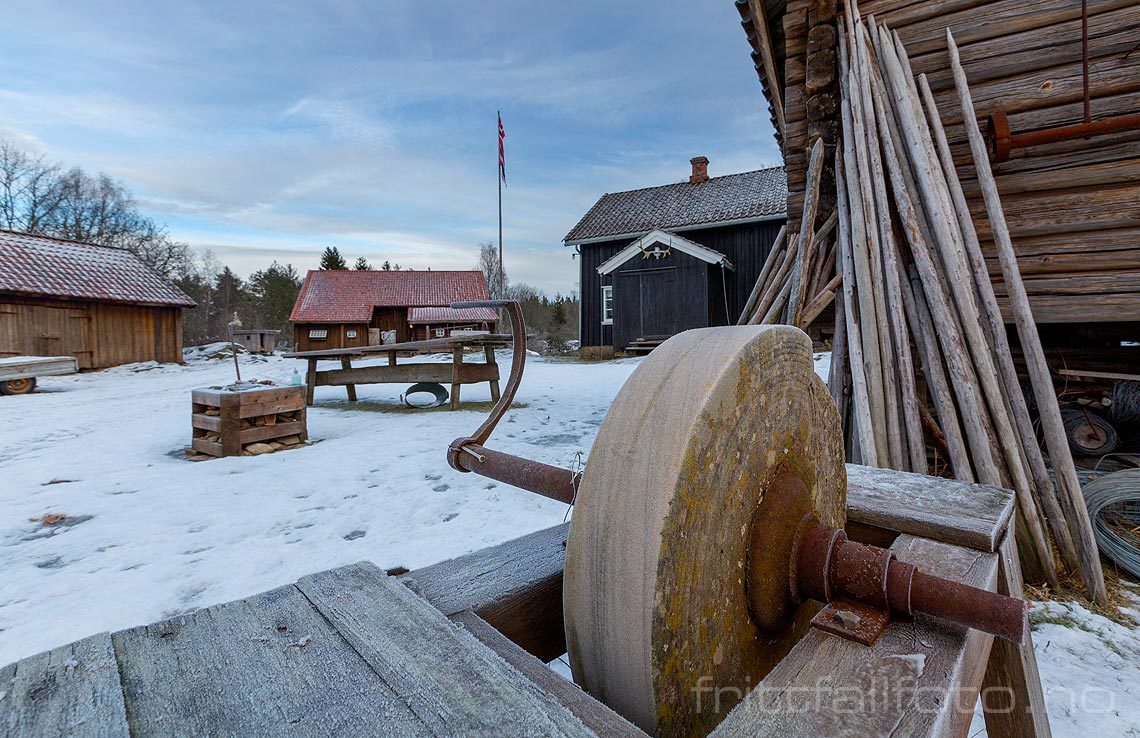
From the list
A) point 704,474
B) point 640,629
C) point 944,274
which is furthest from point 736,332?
point 944,274

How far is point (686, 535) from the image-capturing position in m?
0.84

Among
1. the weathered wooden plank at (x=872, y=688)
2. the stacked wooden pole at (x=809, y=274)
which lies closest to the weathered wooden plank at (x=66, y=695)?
the weathered wooden plank at (x=872, y=688)

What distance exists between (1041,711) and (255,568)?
3.39 meters

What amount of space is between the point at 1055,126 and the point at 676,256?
11.6 m

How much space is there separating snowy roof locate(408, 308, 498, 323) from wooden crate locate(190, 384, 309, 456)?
50.9 feet

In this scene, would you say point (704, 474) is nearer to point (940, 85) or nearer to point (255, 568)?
point (255, 568)

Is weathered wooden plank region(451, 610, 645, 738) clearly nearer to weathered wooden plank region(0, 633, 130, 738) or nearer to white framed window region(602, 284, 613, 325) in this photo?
weathered wooden plank region(0, 633, 130, 738)

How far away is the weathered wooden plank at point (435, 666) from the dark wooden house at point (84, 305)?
1794 centimetres

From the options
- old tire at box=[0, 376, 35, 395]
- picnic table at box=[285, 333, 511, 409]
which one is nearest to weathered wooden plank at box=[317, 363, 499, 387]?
picnic table at box=[285, 333, 511, 409]

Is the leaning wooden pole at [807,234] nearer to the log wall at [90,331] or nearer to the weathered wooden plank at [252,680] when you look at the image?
the weathered wooden plank at [252,680]

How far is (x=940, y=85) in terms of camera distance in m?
3.86

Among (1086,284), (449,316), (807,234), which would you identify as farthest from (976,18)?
(449,316)

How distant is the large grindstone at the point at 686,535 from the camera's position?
821 millimetres

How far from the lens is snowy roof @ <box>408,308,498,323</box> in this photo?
843 inches
